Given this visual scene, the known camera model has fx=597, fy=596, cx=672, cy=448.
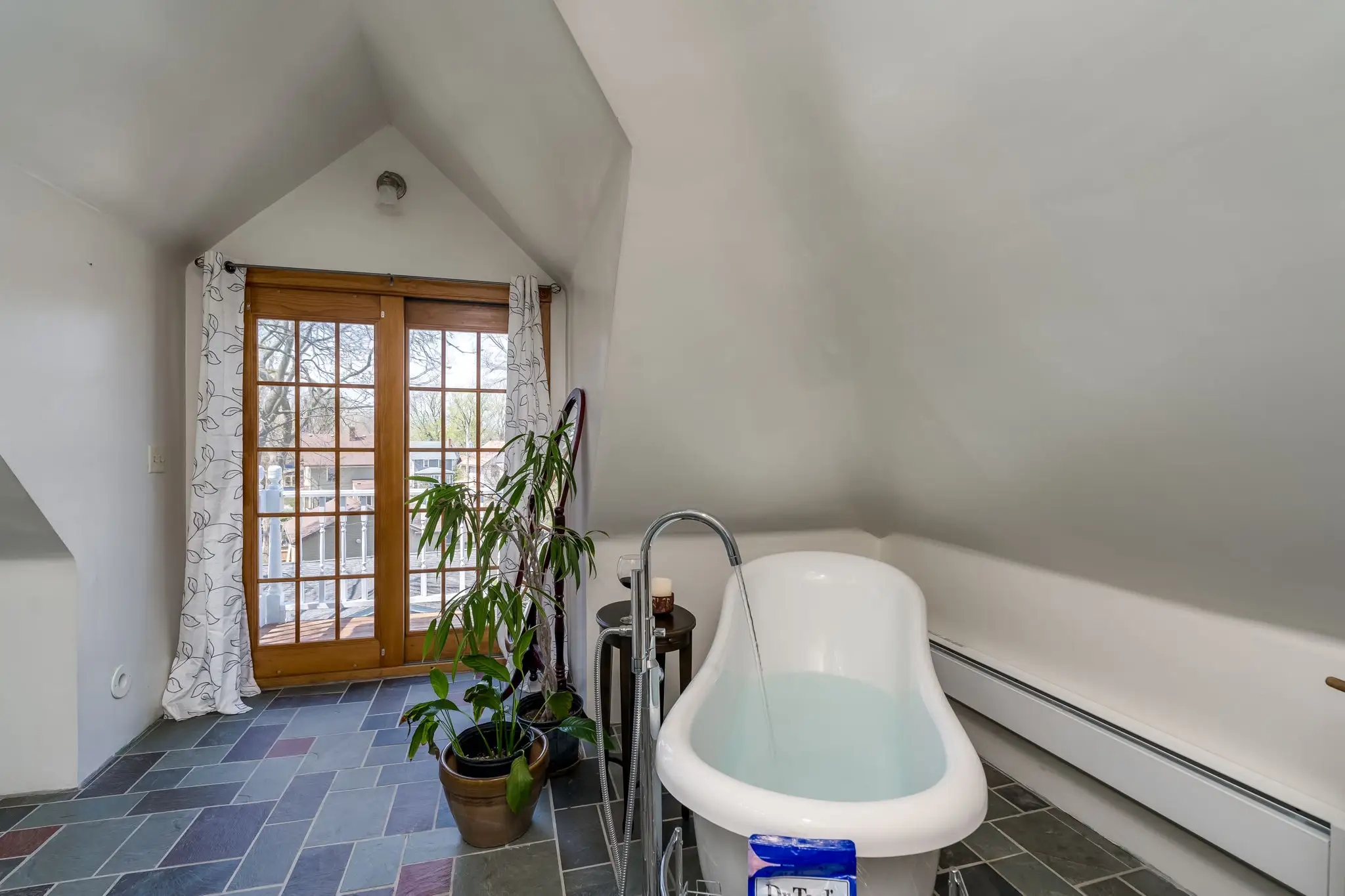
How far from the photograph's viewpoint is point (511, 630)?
1.88 meters

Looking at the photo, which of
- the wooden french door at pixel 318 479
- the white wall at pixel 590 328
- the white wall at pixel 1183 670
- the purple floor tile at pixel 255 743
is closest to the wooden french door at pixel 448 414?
the wooden french door at pixel 318 479

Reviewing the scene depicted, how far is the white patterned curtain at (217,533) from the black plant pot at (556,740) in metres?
1.45

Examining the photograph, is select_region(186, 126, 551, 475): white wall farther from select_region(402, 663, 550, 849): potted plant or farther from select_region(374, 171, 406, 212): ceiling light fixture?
select_region(402, 663, 550, 849): potted plant

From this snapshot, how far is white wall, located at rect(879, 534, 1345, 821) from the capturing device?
1.41m

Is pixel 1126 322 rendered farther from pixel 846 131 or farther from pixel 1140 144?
pixel 846 131

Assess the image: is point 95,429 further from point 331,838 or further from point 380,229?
point 331,838

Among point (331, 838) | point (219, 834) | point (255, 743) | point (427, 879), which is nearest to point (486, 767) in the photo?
point (427, 879)

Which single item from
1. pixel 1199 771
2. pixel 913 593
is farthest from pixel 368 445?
pixel 1199 771

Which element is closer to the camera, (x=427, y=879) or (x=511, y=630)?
(x=427, y=879)

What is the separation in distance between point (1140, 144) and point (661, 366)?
4.33 ft

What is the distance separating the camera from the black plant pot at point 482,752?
1.82 meters

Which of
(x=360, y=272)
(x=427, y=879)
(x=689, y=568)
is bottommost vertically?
(x=427, y=879)

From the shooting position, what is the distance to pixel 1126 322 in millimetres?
1235

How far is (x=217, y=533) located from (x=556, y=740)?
6.07ft
